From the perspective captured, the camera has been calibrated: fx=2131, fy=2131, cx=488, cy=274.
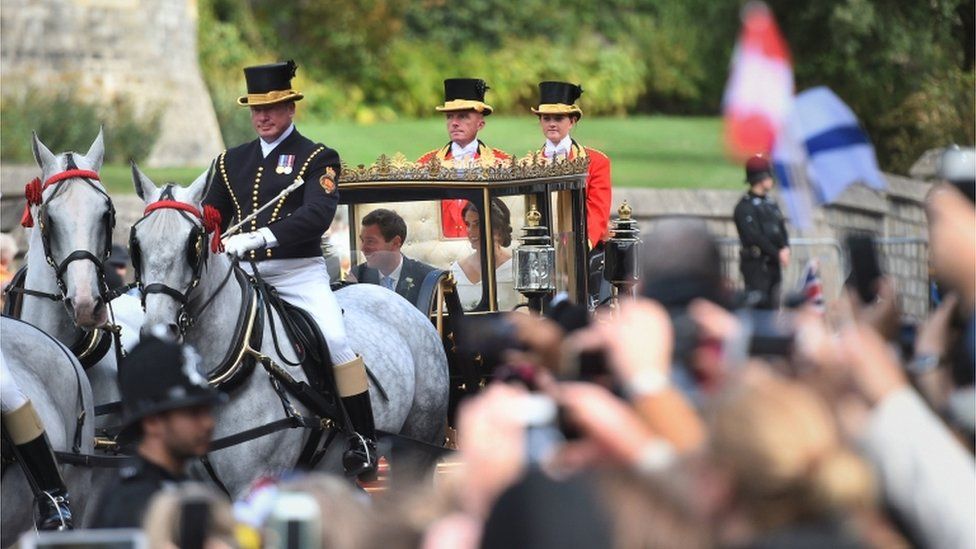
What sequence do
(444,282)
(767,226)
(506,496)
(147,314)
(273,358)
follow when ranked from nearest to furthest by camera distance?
(506,496), (147,314), (273,358), (444,282), (767,226)

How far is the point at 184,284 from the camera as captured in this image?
366 inches

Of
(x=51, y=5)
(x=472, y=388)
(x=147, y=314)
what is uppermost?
(x=51, y=5)

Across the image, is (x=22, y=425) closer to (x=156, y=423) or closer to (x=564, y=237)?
(x=156, y=423)

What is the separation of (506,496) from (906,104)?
21.4 metres

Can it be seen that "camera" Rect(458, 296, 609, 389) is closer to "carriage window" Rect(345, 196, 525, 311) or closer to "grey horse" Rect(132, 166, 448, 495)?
"grey horse" Rect(132, 166, 448, 495)

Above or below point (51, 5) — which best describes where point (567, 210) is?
below

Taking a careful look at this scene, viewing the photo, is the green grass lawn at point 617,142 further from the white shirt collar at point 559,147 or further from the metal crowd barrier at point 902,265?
the white shirt collar at point 559,147

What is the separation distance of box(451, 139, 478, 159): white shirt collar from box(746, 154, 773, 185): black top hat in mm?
5683

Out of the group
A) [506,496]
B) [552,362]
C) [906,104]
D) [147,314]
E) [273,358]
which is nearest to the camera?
[506,496]

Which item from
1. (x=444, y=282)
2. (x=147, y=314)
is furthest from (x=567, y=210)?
Answer: (x=147, y=314)

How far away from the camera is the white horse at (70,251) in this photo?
9391 millimetres

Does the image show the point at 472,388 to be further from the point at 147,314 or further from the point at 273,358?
the point at 147,314

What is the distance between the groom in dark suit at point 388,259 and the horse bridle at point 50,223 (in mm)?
2504

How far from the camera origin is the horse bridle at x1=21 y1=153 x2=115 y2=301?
31.0 feet
